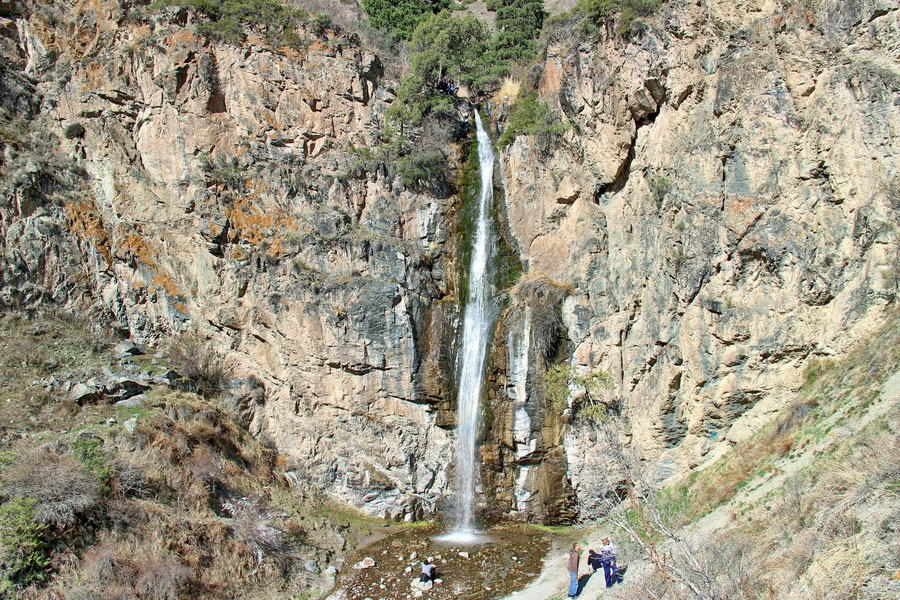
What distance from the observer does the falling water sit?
18.0 m

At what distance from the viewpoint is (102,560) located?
12.9 m

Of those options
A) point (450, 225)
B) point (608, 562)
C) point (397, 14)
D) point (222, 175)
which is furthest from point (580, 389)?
point (397, 14)

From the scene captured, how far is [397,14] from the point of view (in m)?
34.0

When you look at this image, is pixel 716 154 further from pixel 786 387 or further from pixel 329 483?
pixel 329 483

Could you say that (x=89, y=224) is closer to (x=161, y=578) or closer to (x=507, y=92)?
(x=161, y=578)

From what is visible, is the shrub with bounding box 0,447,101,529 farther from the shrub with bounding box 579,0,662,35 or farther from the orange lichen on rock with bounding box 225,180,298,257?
the shrub with bounding box 579,0,662,35

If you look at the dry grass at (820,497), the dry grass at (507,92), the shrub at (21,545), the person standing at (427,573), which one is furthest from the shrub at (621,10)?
the shrub at (21,545)

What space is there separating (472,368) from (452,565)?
6.02 metres

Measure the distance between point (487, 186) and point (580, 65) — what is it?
5.15m

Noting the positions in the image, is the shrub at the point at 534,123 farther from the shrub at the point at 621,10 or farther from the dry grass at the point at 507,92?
the shrub at the point at 621,10

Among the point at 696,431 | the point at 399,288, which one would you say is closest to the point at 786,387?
the point at 696,431

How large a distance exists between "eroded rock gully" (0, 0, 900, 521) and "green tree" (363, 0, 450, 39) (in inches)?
458

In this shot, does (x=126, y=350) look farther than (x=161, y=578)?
Yes

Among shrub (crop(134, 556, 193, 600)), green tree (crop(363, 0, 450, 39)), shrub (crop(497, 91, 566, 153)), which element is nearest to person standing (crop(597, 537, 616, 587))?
shrub (crop(134, 556, 193, 600))
